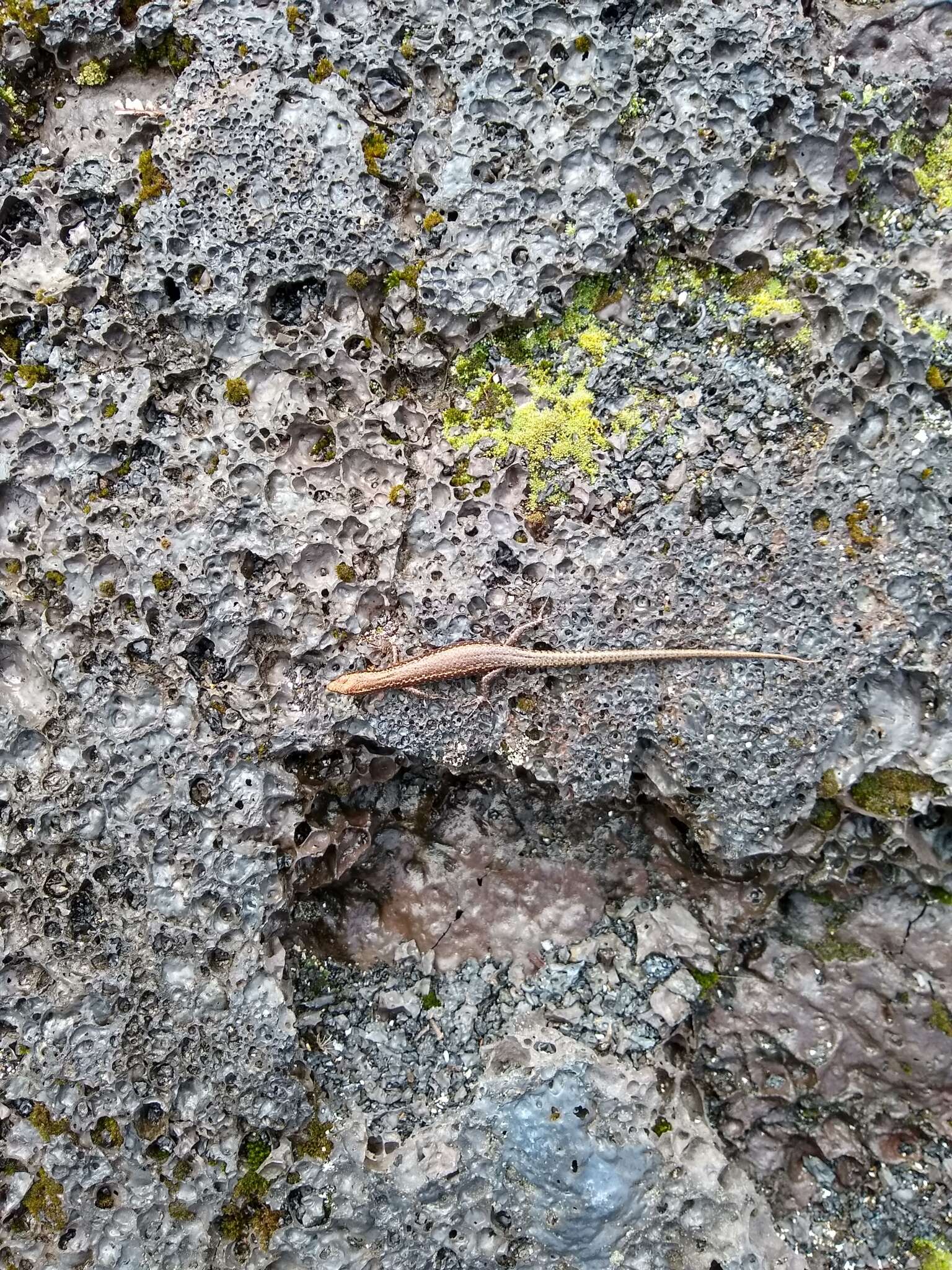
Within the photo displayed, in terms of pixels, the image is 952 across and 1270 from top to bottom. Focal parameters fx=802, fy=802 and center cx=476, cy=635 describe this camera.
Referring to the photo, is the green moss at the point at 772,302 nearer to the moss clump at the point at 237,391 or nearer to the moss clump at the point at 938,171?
the moss clump at the point at 938,171

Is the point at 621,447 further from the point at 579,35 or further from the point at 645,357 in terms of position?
the point at 579,35

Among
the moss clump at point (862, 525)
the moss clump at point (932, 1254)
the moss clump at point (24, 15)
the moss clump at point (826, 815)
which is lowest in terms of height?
the moss clump at point (932, 1254)

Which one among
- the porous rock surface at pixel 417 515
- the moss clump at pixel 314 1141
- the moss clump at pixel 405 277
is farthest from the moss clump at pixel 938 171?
the moss clump at pixel 314 1141

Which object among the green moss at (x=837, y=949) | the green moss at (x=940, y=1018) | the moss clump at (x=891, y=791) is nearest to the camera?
the moss clump at (x=891, y=791)

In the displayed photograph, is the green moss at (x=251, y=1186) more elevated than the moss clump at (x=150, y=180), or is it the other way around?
the moss clump at (x=150, y=180)

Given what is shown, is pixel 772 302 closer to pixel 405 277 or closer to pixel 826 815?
pixel 405 277

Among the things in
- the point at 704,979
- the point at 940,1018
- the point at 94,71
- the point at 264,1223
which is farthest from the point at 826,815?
the point at 94,71

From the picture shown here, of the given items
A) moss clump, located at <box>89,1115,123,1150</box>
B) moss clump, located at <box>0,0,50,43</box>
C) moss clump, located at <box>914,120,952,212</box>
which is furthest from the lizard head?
moss clump, located at <box>0,0,50,43</box>
